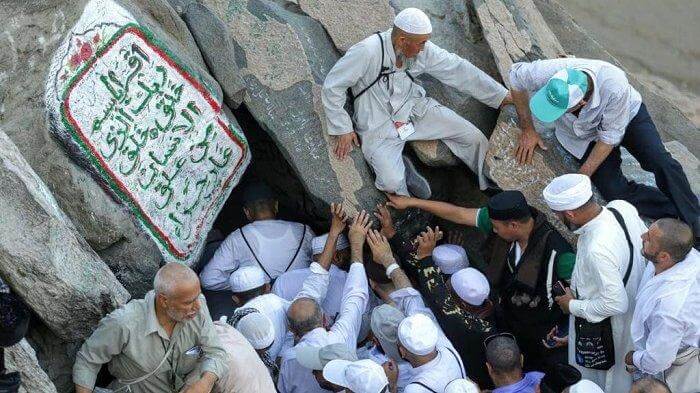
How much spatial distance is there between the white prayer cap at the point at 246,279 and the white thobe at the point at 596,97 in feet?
7.27

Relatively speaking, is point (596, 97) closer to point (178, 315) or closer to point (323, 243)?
point (323, 243)

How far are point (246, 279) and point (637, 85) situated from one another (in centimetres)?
461

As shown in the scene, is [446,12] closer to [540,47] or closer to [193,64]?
[540,47]

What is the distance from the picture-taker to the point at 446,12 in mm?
7734

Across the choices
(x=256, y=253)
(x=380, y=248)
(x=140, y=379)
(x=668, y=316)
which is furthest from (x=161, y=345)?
(x=668, y=316)

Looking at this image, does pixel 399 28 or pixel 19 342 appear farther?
pixel 399 28

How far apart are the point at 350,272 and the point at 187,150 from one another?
138 cm

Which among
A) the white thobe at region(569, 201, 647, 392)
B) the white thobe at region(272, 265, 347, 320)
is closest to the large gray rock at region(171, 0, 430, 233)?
the white thobe at region(272, 265, 347, 320)

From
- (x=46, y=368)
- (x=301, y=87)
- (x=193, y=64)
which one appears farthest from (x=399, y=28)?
(x=46, y=368)

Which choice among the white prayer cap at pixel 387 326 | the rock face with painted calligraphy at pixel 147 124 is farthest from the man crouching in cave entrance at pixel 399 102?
the white prayer cap at pixel 387 326

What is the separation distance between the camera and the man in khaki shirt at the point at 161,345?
4.73 metres

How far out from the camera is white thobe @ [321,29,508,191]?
6.43m

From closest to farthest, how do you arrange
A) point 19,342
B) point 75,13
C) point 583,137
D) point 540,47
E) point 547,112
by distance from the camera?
point 19,342
point 75,13
point 547,112
point 583,137
point 540,47

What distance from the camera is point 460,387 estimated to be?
5.09 meters
